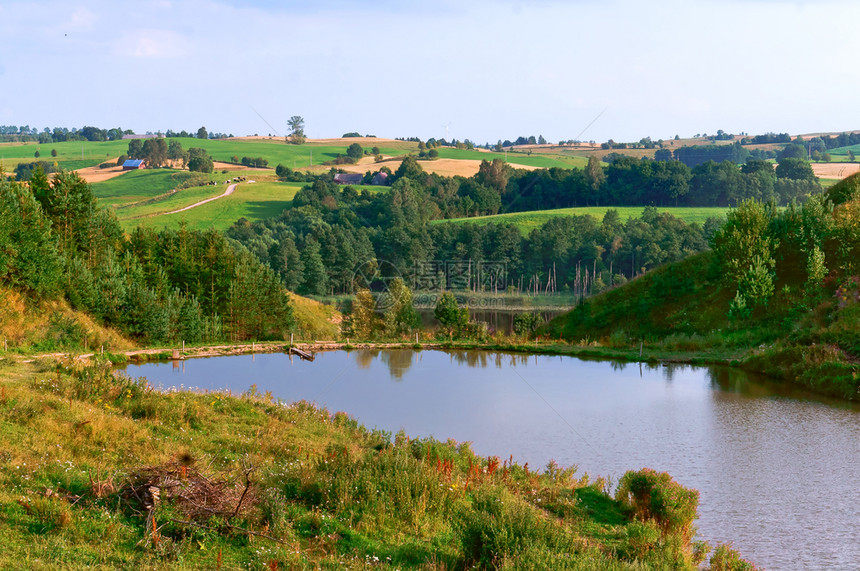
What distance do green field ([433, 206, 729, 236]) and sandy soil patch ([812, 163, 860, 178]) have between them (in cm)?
2282

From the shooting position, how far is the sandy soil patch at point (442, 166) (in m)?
143

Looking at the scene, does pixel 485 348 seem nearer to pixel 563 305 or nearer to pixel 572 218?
pixel 563 305

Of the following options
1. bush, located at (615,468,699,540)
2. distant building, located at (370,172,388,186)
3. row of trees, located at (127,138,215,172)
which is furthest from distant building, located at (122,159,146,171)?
bush, located at (615,468,699,540)

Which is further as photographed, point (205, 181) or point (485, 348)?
point (205, 181)

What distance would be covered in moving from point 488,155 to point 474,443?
152 metres

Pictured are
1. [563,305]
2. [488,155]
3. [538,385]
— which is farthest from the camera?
[488,155]

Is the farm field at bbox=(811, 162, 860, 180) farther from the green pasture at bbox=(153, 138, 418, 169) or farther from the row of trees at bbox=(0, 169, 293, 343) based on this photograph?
the row of trees at bbox=(0, 169, 293, 343)

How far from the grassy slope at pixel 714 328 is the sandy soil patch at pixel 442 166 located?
334 ft

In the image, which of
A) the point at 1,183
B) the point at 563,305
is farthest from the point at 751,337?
the point at 563,305

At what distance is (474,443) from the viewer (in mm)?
18375

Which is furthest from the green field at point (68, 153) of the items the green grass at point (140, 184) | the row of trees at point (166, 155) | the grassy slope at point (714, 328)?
the grassy slope at point (714, 328)

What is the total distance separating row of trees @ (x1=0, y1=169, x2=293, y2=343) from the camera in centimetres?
3073

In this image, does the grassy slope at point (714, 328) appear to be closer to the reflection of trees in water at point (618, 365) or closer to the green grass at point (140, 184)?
the reflection of trees in water at point (618, 365)

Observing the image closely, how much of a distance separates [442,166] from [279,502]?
13951cm
